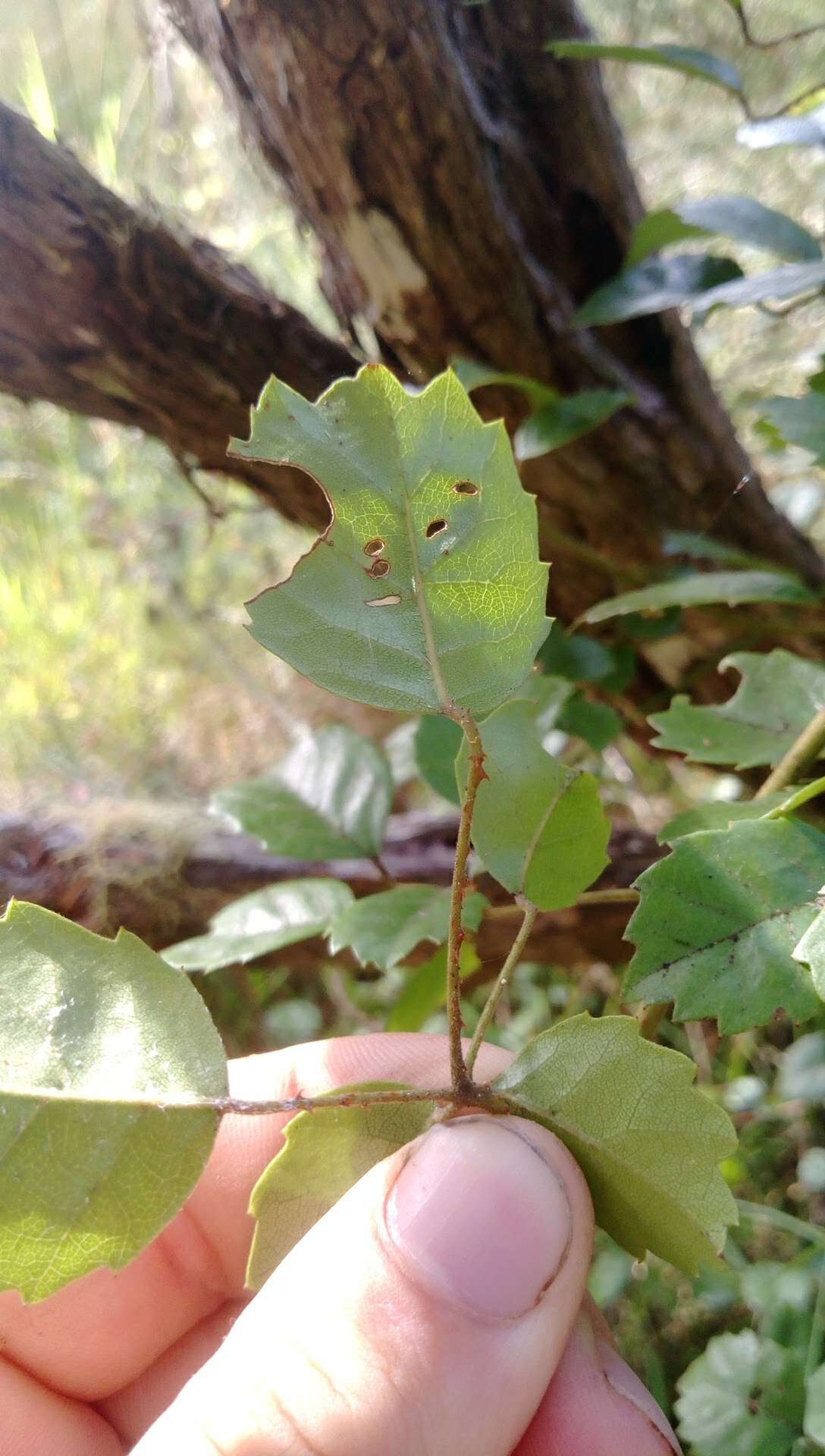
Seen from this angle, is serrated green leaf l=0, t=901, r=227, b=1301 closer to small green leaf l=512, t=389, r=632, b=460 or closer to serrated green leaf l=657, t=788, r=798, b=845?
serrated green leaf l=657, t=788, r=798, b=845

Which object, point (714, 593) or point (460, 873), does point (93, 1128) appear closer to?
point (460, 873)

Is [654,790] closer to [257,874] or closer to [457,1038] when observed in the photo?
[257,874]

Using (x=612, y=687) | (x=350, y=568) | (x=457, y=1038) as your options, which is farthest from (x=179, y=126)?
(x=457, y=1038)

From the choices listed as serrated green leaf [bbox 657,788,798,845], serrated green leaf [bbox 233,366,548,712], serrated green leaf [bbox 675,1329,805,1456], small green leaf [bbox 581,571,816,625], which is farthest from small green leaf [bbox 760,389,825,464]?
serrated green leaf [bbox 675,1329,805,1456]

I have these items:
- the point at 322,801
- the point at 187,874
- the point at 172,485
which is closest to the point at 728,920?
the point at 322,801

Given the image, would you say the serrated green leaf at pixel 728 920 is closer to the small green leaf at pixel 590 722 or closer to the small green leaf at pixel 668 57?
the small green leaf at pixel 590 722

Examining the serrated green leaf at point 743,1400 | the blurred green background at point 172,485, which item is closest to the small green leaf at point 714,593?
the serrated green leaf at point 743,1400
